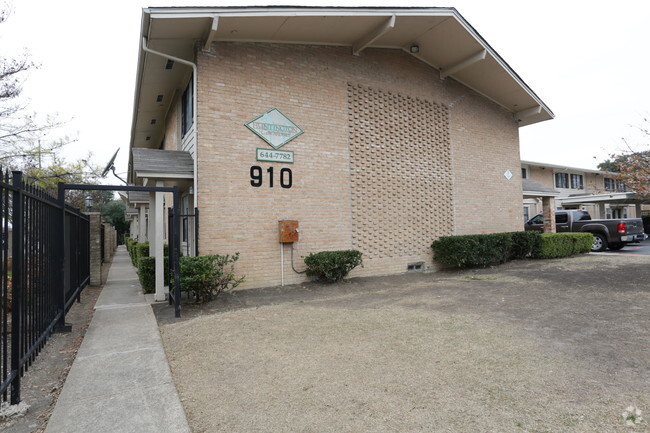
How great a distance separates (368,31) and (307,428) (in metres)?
9.18

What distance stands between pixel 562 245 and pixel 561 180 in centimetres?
1771

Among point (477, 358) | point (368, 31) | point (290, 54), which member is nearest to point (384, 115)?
point (368, 31)

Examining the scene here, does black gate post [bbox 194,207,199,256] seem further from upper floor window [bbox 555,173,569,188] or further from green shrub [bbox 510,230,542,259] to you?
upper floor window [bbox 555,173,569,188]

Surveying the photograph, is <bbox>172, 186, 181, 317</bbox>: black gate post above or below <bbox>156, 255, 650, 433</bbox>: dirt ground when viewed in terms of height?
above

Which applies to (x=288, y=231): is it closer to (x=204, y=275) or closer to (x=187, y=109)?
(x=204, y=275)

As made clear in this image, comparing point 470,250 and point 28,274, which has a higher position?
point 28,274

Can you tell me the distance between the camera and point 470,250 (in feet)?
35.7

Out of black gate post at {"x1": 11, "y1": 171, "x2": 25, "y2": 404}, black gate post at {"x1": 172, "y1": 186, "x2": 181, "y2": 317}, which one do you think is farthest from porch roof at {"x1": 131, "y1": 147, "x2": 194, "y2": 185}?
black gate post at {"x1": 11, "y1": 171, "x2": 25, "y2": 404}

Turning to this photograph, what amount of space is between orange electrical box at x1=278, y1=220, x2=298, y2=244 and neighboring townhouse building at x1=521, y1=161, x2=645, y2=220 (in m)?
19.2

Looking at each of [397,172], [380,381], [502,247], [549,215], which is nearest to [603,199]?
[549,215]

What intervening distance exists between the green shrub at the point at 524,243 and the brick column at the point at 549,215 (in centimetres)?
319

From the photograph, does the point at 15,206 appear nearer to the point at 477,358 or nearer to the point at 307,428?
the point at 307,428

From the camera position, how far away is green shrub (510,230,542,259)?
12.6m

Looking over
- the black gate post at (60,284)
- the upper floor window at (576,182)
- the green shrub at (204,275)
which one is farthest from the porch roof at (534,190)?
the upper floor window at (576,182)
